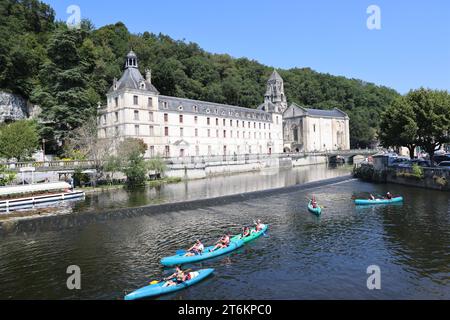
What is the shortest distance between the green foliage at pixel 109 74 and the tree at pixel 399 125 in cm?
4901

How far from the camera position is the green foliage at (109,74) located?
58.7 meters

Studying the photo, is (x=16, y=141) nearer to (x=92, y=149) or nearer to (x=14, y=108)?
(x=92, y=149)

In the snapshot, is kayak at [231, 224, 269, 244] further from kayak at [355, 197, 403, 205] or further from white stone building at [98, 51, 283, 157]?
white stone building at [98, 51, 283, 157]

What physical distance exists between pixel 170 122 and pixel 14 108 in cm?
2734

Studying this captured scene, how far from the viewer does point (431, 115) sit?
143 ft

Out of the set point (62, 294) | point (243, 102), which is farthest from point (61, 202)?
point (243, 102)

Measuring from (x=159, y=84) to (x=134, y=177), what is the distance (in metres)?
53.6

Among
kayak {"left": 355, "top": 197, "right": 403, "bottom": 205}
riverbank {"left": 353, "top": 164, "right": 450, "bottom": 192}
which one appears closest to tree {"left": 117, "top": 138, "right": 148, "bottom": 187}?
→ kayak {"left": 355, "top": 197, "right": 403, "bottom": 205}

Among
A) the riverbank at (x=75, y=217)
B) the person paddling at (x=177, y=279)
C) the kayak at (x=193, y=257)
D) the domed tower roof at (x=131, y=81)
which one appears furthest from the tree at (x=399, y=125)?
the person paddling at (x=177, y=279)

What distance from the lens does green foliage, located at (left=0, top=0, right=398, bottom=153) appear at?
58.7 metres

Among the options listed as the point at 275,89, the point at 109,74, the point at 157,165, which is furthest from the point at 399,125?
the point at 275,89

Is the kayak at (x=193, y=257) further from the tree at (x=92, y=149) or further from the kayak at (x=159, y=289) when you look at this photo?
the tree at (x=92, y=149)

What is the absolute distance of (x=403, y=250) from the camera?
18609 millimetres
